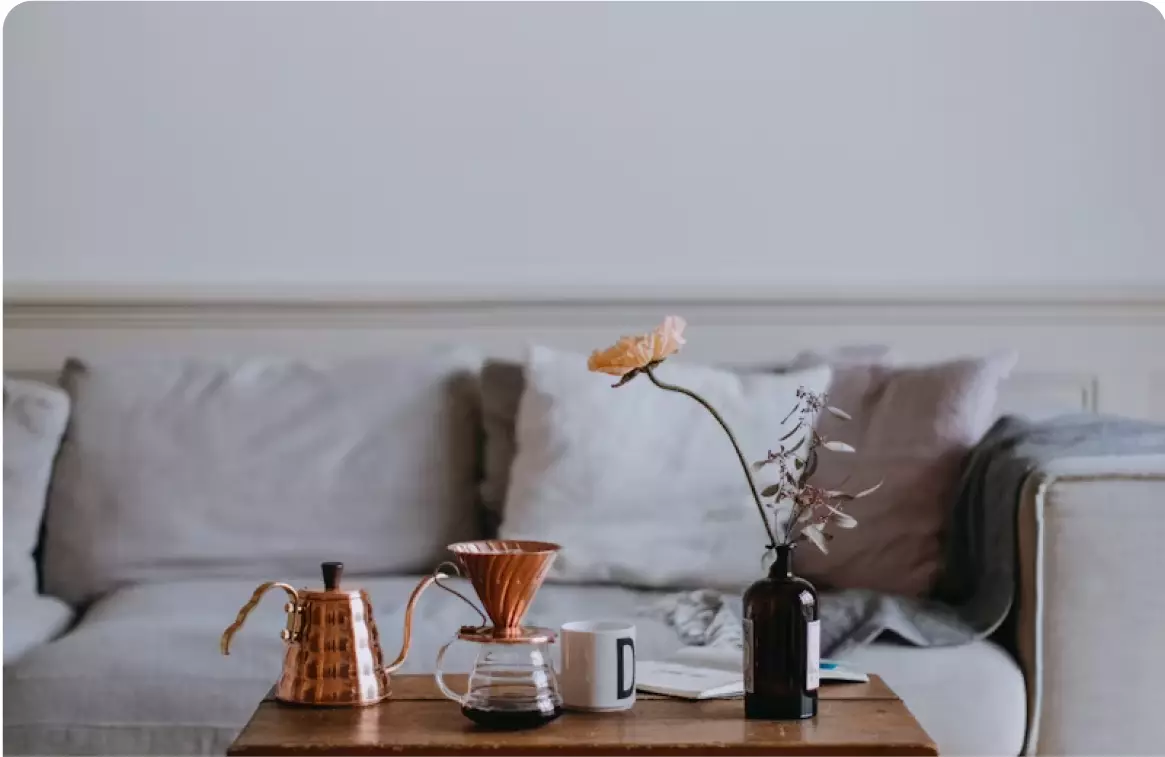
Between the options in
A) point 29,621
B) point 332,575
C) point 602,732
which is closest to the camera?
point 602,732

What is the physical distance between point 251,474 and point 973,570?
3.76 feet

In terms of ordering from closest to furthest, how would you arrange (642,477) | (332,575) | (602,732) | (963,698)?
1. (602,732)
2. (332,575)
3. (963,698)
4. (642,477)

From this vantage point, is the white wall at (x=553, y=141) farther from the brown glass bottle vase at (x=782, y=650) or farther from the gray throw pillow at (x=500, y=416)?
the brown glass bottle vase at (x=782, y=650)

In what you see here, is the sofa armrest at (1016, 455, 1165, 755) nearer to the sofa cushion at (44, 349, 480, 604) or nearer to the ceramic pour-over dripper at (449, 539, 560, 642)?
the ceramic pour-over dripper at (449, 539, 560, 642)

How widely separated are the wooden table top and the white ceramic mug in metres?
0.01

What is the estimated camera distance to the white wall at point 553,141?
247cm

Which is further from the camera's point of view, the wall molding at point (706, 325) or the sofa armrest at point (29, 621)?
the wall molding at point (706, 325)

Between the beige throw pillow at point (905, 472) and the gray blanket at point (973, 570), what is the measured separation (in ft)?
0.12

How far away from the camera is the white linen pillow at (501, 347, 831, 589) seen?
1937 millimetres

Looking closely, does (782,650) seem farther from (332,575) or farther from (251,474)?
(251,474)

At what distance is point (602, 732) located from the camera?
1.10 metres

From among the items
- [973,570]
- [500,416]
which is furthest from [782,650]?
[500,416]

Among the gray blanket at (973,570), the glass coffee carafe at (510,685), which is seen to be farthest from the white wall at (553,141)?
the glass coffee carafe at (510,685)

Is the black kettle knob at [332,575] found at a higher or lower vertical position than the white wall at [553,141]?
lower
